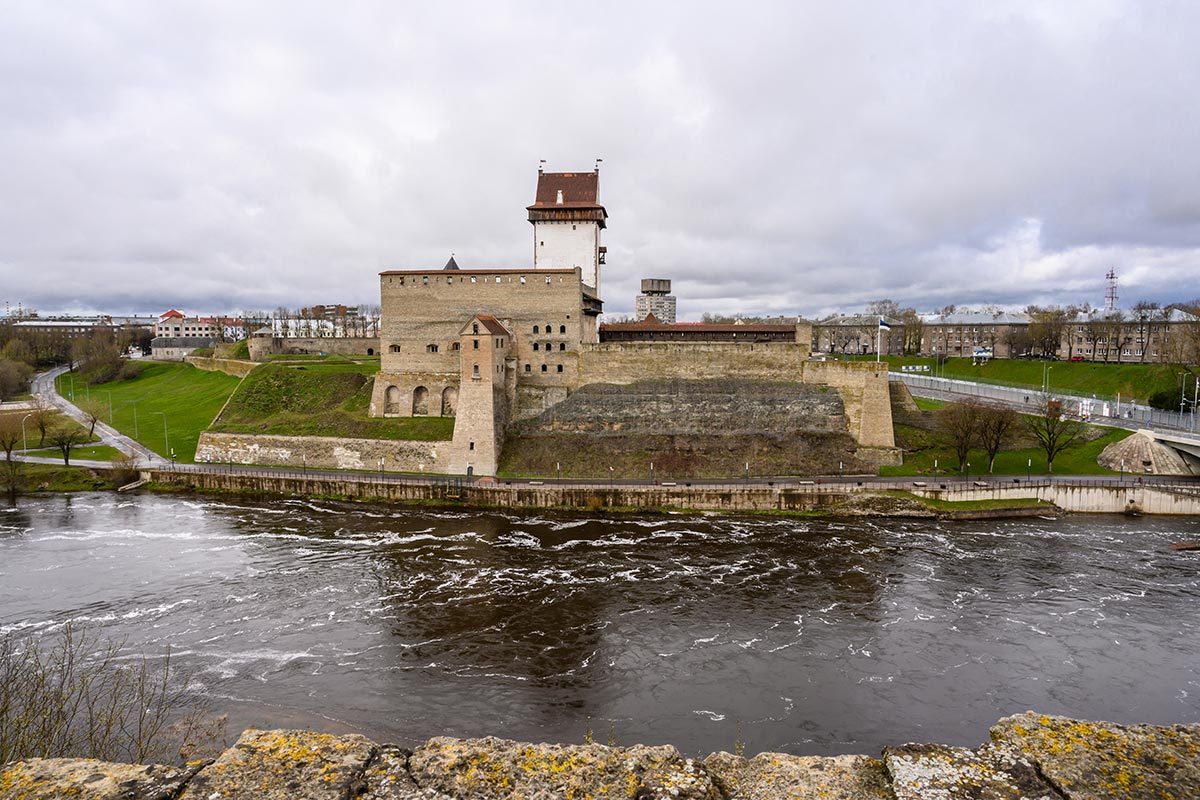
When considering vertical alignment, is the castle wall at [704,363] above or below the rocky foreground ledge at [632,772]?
above

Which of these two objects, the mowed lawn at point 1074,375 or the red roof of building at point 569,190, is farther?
the mowed lawn at point 1074,375

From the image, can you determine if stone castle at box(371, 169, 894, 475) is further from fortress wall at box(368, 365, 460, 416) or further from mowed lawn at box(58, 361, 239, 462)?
mowed lawn at box(58, 361, 239, 462)

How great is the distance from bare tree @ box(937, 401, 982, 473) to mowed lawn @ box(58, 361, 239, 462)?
4438 centimetres

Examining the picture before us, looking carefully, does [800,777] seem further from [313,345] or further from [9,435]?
[313,345]

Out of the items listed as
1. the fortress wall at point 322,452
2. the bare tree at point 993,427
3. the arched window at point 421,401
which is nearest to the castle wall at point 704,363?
the bare tree at point 993,427

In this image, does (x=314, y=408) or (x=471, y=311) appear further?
(x=314, y=408)

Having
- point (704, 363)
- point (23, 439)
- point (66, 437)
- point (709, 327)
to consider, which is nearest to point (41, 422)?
point (23, 439)

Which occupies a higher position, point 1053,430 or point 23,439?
point 1053,430

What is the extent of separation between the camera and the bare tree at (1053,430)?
3468 centimetres

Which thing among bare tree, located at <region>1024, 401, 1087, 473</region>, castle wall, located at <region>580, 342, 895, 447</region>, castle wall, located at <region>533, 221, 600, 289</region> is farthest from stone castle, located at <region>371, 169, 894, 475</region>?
bare tree, located at <region>1024, 401, 1087, 473</region>

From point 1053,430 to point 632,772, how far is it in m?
38.8

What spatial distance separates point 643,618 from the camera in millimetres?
19344

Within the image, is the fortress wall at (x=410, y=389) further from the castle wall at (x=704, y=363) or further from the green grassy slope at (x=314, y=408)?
the castle wall at (x=704, y=363)

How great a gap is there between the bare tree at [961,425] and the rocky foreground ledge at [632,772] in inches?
1317
